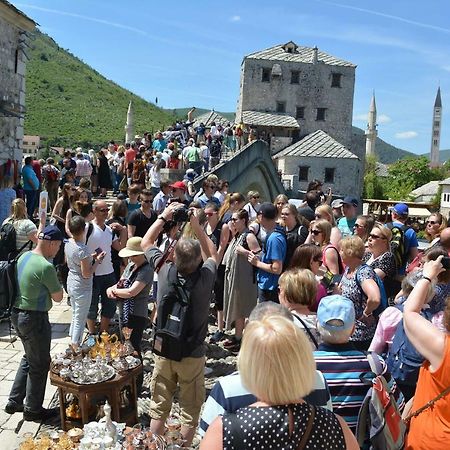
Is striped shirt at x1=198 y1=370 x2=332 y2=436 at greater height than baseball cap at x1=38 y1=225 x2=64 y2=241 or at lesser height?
lesser

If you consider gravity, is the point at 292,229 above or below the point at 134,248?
above

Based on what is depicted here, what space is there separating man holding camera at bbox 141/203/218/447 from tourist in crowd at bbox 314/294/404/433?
1.28m

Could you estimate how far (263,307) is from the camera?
116 inches

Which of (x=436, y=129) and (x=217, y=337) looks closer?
(x=217, y=337)

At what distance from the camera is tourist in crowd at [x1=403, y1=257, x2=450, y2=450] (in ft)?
9.03

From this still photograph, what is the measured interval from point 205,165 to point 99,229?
1153 centimetres

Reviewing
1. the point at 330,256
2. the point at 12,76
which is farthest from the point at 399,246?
the point at 12,76

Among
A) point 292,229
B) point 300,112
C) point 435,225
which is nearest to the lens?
point 292,229

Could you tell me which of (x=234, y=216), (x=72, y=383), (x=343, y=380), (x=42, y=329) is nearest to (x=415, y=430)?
(x=343, y=380)

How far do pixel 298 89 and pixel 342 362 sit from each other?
43133 mm

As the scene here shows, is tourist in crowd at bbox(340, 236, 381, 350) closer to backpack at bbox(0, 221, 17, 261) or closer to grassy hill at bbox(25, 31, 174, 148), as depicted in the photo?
backpack at bbox(0, 221, 17, 261)

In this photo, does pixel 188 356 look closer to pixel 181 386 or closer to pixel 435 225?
pixel 181 386

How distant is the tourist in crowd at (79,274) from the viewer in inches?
232

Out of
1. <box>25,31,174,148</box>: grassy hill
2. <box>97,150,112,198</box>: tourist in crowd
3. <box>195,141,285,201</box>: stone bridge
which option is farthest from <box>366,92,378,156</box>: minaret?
<box>97,150,112,198</box>: tourist in crowd
